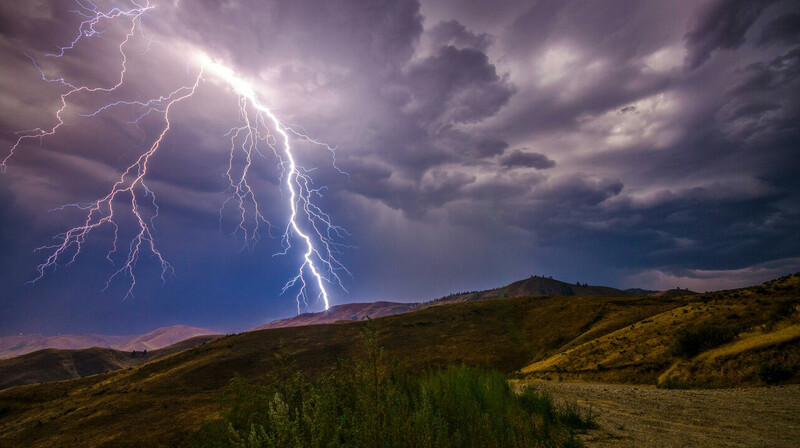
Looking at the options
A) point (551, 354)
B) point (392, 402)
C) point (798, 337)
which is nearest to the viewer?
point (392, 402)

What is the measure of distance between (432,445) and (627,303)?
43.7 meters

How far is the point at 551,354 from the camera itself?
29.1 metres

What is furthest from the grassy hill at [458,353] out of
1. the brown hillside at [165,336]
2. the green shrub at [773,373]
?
the brown hillside at [165,336]

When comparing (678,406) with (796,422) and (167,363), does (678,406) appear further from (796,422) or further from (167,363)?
(167,363)

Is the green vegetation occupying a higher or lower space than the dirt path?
higher

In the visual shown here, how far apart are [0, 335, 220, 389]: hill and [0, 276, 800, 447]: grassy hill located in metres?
26.0

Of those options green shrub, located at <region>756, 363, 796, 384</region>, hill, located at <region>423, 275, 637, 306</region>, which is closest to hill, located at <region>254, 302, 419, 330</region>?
hill, located at <region>423, 275, 637, 306</region>

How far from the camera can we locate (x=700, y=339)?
1650 centimetres

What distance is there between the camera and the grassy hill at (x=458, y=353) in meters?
16.9

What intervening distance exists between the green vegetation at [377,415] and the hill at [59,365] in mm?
73088

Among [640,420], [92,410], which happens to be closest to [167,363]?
[92,410]

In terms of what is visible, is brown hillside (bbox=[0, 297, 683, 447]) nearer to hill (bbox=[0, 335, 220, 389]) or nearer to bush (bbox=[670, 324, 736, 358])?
bush (bbox=[670, 324, 736, 358])

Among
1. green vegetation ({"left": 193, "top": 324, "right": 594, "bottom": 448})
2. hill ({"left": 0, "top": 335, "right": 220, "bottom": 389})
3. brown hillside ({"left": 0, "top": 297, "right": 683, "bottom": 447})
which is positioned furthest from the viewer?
hill ({"left": 0, "top": 335, "right": 220, "bottom": 389})

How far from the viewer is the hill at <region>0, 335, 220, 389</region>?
177ft
